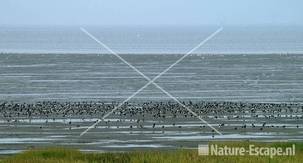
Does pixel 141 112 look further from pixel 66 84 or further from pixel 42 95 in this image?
pixel 66 84

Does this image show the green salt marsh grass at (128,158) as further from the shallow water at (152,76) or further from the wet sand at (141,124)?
the shallow water at (152,76)

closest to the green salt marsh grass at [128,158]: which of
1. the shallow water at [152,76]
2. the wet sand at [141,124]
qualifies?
the wet sand at [141,124]

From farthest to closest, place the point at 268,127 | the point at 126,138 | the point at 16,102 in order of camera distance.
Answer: the point at 16,102
the point at 268,127
the point at 126,138

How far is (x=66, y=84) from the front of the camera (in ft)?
178

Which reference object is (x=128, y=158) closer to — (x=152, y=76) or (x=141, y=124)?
(x=141, y=124)

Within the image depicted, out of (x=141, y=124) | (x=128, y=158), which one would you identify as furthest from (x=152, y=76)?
(x=128, y=158)

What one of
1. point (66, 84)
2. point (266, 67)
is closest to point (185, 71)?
point (266, 67)

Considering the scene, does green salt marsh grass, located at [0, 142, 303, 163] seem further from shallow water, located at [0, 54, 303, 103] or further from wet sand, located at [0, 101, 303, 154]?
shallow water, located at [0, 54, 303, 103]

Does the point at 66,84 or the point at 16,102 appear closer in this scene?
the point at 16,102

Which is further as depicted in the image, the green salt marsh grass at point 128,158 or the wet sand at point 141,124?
the wet sand at point 141,124

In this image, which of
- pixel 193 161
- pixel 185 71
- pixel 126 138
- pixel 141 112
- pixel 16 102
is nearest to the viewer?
pixel 193 161

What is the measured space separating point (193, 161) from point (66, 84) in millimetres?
34393

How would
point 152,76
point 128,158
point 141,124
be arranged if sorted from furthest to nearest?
1. point 152,76
2. point 141,124
3. point 128,158

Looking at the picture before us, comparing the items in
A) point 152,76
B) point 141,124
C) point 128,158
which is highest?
point 152,76
